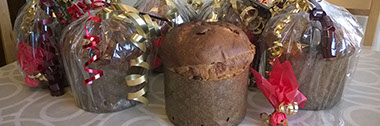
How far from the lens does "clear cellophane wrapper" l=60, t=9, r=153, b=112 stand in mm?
789

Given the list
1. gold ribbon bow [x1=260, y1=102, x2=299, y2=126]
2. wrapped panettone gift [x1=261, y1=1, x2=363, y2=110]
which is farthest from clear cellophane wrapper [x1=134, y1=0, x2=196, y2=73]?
gold ribbon bow [x1=260, y1=102, x2=299, y2=126]

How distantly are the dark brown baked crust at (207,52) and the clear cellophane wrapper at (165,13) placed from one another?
0.17 metres

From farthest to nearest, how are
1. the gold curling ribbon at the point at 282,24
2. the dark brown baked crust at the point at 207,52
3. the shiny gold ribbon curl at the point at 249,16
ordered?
the shiny gold ribbon curl at the point at 249,16, the gold curling ribbon at the point at 282,24, the dark brown baked crust at the point at 207,52

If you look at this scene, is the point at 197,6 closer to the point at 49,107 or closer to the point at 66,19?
the point at 66,19

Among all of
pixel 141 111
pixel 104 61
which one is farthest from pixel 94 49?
pixel 141 111

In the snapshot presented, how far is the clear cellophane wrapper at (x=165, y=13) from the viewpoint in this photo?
0.95 metres

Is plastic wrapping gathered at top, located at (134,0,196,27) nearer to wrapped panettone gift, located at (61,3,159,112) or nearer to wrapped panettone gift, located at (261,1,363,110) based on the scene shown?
wrapped panettone gift, located at (61,3,159,112)

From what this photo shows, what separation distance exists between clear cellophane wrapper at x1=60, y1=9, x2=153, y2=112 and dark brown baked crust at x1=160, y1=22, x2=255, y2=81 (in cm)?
13

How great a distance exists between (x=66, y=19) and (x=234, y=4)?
561 millimetres

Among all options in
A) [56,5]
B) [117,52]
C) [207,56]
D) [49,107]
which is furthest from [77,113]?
[207,56]

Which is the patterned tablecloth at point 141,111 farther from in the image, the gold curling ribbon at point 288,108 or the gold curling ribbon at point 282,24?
the gold curling ribbon at point 282,24

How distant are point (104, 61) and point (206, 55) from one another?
0.99ft

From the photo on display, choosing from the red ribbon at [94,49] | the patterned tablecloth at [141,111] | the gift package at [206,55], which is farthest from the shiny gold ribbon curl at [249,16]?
the red ribbon at [94,49]

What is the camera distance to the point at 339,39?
77cm
